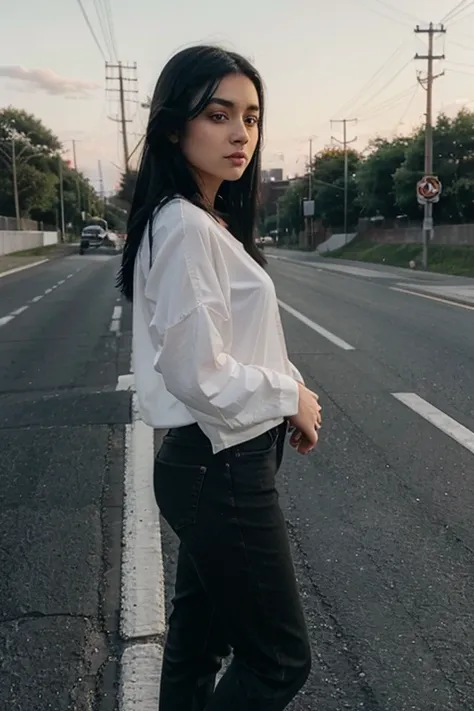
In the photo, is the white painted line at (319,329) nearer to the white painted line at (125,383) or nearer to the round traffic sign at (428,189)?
the white painted line at (125,383)

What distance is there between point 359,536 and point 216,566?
269cm

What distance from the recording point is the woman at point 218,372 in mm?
1696

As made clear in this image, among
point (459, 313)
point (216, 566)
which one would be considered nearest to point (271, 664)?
point (216, 566)

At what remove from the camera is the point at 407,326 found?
1391cm

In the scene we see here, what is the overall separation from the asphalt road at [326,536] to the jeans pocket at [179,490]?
130 centimetres

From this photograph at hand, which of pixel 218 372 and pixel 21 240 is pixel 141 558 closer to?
pixel 218 372

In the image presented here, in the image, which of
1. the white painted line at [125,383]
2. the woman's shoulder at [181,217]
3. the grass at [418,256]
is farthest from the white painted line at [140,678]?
the grass at [418,256]

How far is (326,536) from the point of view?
4379mm

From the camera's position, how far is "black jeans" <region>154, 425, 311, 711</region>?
5.98 ft

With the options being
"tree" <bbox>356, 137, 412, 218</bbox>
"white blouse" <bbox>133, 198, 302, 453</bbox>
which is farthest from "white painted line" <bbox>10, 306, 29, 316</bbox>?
"tree" <bbox>356, 137, 412, 218</bbox>

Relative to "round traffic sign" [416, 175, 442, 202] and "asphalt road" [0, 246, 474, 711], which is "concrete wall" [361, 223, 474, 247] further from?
"asphalt road" [0, 246, 474, 711]

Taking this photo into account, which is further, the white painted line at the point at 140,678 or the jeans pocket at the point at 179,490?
the white painted line at the point at 140,678

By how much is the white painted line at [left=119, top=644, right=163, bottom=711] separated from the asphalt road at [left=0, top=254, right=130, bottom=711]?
48 millimetres

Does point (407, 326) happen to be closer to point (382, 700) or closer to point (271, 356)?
point (382, 700)
